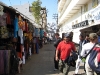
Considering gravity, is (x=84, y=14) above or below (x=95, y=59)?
above

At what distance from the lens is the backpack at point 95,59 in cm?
414

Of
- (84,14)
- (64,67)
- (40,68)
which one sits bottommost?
(40,68)

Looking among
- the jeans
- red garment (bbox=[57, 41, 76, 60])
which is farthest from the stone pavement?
red garment (bbox=[57, 41, 76, 60])

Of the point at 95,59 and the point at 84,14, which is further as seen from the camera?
the point at 84,14

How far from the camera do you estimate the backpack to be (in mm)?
4137

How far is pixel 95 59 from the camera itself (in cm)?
417

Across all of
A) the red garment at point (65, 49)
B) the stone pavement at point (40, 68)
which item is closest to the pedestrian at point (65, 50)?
the red garment at point (65, 49)

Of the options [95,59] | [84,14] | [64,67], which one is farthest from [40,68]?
[84,14]

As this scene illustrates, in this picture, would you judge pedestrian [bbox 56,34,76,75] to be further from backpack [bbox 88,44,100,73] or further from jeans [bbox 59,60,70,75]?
backpack [bbox 88,44,100,73]

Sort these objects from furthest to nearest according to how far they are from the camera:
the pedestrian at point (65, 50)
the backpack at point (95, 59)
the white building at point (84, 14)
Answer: the white building at point (84, 14)
the pedestrian at point (65, 50)
the backpack at point (95, 59)

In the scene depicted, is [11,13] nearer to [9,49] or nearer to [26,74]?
[9,49]

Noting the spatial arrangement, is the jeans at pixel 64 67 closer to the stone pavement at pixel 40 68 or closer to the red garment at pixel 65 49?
the red garment at pixel 65 49

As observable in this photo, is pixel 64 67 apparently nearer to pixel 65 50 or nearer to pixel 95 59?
pixel 65 50

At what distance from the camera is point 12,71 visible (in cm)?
731
